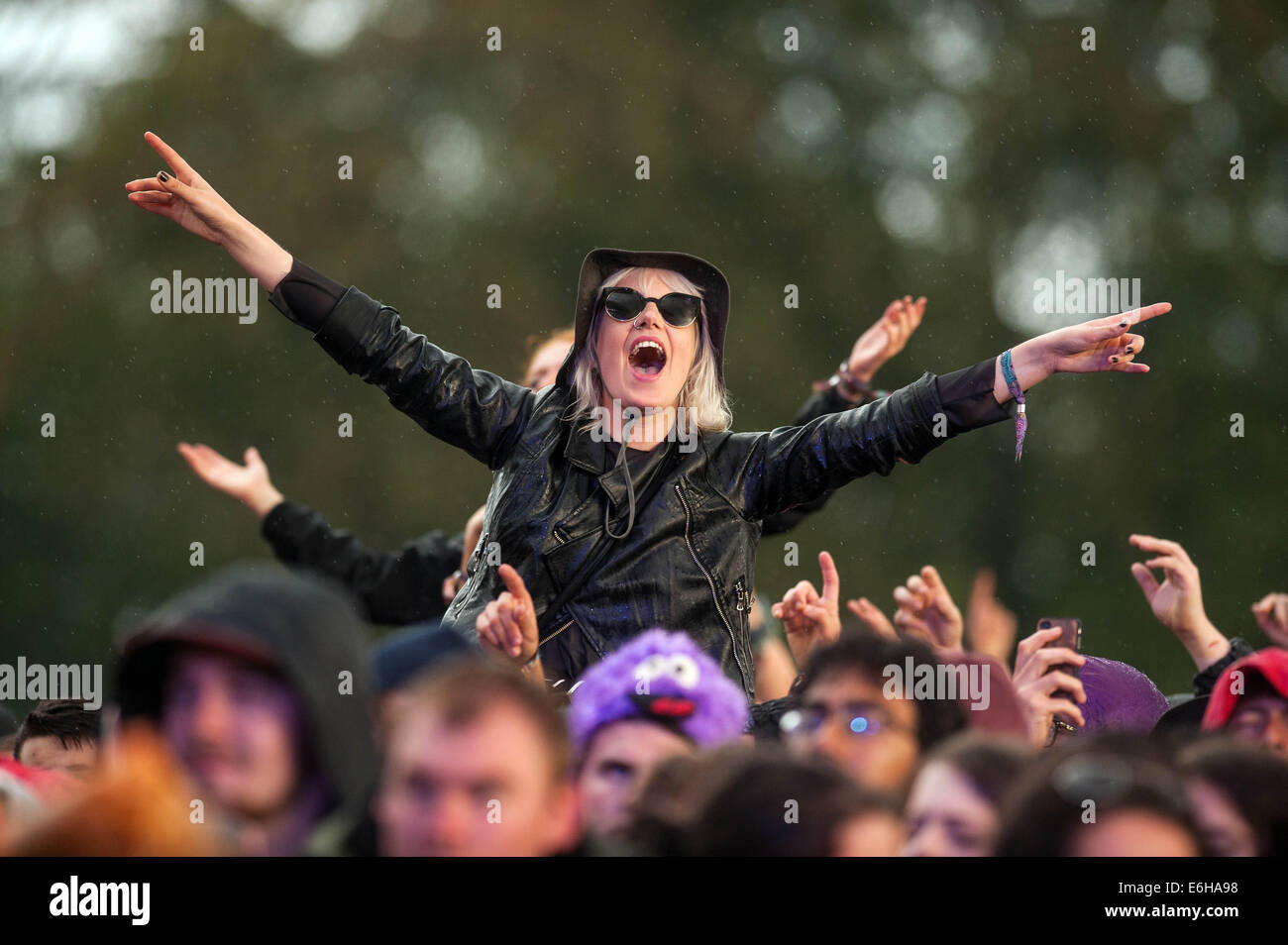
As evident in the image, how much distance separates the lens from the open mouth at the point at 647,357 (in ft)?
12.6

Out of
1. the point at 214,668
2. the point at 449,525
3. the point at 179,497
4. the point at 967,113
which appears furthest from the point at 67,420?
the point at 214,668

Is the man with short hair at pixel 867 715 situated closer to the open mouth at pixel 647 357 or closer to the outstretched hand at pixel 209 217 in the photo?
the open mouth at pixel 647 357

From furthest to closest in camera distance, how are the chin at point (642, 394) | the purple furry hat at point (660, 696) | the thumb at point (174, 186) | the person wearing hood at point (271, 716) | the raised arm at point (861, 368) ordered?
1. the raised arm at point (861, 368)
2. the chin at point (642, 394)
3. the thumb at point (174, 186)
4. the purple furry hat at point (660, 696)
5. the person wearing hood at point (271, 716)

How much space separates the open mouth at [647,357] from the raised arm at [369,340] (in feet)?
1.04

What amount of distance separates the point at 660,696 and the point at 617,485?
35.4 inches

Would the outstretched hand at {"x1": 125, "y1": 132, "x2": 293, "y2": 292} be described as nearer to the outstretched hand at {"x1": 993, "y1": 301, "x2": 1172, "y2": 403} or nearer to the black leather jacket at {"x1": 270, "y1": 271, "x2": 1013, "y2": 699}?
the black leather jacket at {"x1": 270, "y1": 271, "x2": 1013, "y2": 699}

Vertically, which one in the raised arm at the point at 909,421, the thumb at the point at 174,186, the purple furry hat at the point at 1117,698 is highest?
the thumb at the point at 174,186

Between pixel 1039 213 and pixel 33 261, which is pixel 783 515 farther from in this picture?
pixel 33 261

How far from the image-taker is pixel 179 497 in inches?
515

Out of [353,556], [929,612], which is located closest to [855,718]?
[929,612]

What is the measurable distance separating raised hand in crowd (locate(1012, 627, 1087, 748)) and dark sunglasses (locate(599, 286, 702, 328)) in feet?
3.67

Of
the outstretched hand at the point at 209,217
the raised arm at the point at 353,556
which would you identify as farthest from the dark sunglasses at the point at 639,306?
the raised arm at the point at 353,556

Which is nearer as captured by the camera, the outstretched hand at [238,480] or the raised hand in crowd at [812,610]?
the raised hand in crowd at [812,610]
